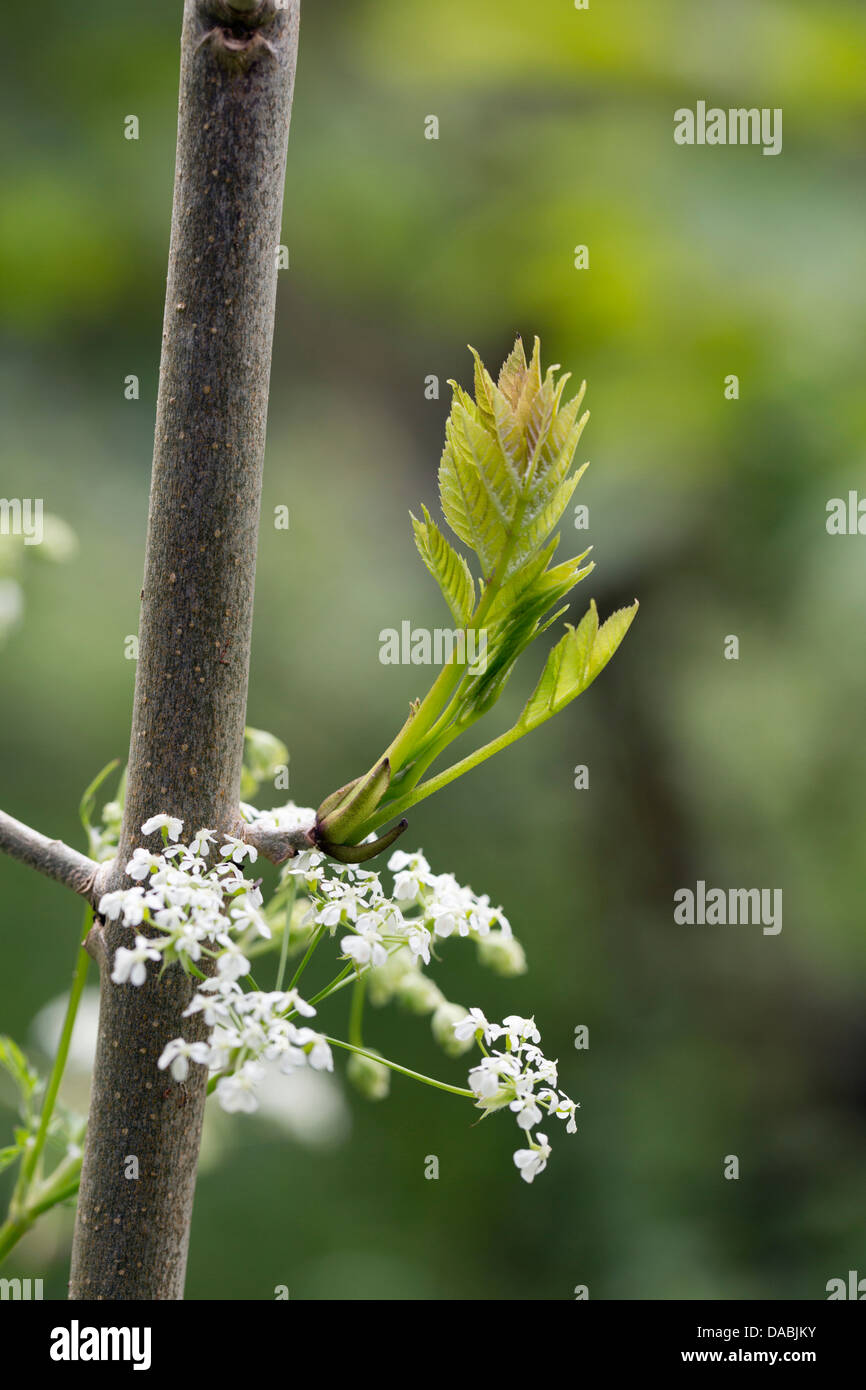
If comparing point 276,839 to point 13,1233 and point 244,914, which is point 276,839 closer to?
point 244,914

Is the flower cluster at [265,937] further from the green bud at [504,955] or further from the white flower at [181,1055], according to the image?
the green bud at [504,955]

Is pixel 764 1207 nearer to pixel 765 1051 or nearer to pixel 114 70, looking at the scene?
pixel 765 1051

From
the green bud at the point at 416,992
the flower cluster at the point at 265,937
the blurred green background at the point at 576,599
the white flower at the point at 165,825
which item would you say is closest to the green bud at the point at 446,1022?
the green bud at the point at 416,992

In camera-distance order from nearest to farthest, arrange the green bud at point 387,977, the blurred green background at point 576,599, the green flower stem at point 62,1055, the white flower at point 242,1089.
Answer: the white flower at point 242,1089 < the green flower stem at point 62,1055 < the green bud at point 387,977 < the blurred green background at point 576,599

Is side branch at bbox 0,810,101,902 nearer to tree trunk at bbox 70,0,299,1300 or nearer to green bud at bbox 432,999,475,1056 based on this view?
tree trunk at bbox 70,0,299,1300

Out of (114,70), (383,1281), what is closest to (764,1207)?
(383,1281)

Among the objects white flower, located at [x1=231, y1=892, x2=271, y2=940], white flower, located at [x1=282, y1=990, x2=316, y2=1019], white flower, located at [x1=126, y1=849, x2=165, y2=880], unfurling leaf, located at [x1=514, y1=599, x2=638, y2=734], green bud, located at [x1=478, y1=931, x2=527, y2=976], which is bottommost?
white flower, located at [x1=282, y1=990, x2=316, y2=1019]

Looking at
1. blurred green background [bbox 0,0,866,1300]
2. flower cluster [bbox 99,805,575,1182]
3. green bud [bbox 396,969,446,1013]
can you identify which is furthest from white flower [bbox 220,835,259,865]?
blurred green background [bbox 0,0,866,1300]
